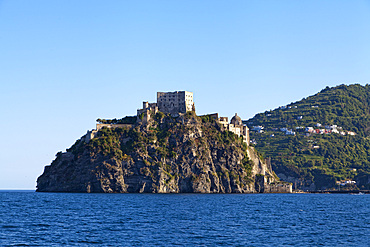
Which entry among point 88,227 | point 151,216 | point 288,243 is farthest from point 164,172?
point 288,243

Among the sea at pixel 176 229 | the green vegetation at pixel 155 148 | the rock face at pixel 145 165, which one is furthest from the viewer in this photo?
the green vegetation at pixel 155 148

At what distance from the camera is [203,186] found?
186m

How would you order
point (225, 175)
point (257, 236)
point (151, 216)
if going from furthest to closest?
point (225, 175) → point (151, 216) → point (257, 236)

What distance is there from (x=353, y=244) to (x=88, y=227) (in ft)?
120

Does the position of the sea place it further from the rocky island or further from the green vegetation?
the green vegetation

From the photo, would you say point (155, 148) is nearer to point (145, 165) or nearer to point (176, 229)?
point (145, 165)

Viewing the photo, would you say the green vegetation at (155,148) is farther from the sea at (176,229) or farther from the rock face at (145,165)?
the sea at (176,229)

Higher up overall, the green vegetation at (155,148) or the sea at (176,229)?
the green vegetation at (155,148)

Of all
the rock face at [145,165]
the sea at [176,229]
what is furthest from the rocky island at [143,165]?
the sea at [176,229]

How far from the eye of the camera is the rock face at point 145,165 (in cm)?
18162

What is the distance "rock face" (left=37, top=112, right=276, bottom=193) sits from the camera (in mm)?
181625

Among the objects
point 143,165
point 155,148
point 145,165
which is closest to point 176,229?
point 145,165

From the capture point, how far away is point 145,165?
183500 millimetres

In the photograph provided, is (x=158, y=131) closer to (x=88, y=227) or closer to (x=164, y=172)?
(x=164, y=172)
